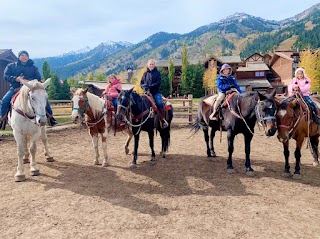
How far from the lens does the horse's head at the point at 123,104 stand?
6543 mm

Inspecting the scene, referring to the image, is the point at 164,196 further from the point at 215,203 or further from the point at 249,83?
the point at 249,83

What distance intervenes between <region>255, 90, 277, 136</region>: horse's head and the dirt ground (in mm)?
1335

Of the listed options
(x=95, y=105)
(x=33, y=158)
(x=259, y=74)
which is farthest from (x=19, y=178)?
(x=259, y=74)

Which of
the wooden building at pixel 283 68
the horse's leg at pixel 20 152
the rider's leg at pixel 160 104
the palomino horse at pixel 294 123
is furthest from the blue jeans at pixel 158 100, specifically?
the wooden building at pixel 283 68

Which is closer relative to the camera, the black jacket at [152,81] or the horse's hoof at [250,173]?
the horse's hoof at [250,173]

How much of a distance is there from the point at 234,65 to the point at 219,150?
56901 millimetres

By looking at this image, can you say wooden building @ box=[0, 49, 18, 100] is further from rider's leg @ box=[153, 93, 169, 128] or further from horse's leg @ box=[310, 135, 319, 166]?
horse's leg @ box=[310, 135, 319, 166]

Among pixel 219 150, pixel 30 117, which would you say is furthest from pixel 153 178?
pixel 219 150

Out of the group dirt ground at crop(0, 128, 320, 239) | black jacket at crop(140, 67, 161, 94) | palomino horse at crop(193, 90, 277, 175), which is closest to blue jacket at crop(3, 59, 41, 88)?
dirt ground at crop(0, 128, 320, 239)

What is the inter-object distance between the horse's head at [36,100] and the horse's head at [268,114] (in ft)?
16.6

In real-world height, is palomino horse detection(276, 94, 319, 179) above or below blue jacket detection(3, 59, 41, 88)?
below

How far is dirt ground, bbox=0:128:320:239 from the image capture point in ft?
12.6

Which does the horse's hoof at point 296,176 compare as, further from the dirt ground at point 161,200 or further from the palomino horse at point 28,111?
the palomino horse at point 28,111

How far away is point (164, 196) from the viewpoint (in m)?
5.15
